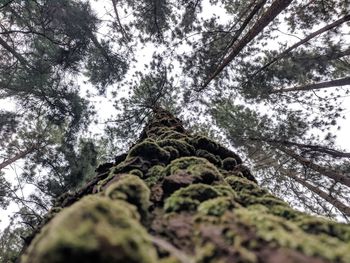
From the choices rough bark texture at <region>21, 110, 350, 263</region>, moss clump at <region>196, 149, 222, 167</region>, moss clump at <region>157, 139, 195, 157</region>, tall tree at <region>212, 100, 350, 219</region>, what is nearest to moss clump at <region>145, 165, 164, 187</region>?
rough bark texture at <region>21, 110, 350, 263</region>

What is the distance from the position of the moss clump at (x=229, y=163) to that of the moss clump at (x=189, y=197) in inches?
59.6

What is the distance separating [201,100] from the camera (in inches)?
460

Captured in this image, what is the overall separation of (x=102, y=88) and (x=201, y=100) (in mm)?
4038

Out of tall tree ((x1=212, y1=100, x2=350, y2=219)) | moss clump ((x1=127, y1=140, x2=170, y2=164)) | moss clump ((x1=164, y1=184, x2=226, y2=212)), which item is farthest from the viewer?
tall tree ((x1=212, y1=100, x2=350, y2=219))

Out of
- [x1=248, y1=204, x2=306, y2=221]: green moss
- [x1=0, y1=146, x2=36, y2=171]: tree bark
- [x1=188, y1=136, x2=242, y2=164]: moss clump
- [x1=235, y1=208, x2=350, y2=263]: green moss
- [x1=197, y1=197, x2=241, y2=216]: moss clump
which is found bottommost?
[x1=235, y1=208, x2=350, y2=263]: green moss

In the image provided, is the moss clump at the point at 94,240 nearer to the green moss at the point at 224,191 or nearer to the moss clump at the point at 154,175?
the green moss at the point at 224,191

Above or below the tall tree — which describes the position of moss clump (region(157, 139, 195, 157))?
below

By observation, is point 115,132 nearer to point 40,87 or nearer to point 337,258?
point 40,87

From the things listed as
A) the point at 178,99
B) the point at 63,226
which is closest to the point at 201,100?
the point at 178,99

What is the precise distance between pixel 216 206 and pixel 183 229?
0.75ft

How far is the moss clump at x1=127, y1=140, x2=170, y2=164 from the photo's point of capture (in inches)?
107

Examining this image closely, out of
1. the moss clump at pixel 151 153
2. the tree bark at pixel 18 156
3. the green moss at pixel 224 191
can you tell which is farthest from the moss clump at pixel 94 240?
the tree bark at pixel 18 156

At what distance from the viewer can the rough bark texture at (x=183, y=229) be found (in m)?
0.82

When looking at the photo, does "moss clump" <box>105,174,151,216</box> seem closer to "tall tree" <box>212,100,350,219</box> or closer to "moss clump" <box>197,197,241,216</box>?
"moss clump" <box>197,197,241,216</box>
